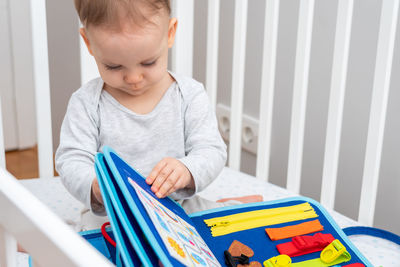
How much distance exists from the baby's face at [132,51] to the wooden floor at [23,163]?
115cm

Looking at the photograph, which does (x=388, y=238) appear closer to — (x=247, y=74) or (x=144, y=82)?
(x=144, y=82)

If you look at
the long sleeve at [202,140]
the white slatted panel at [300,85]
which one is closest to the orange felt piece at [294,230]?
the long sleeve at [202,140]

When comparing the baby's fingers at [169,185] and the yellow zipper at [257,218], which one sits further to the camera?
the yellow zipper at [257,218]

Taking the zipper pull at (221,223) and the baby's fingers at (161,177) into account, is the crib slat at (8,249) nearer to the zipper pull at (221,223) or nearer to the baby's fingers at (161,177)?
the baby's fingers at (161,177)

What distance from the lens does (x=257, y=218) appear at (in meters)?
0.68

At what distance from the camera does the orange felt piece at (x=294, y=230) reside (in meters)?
0.64

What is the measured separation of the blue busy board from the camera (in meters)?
0.40

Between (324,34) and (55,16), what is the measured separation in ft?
3.32

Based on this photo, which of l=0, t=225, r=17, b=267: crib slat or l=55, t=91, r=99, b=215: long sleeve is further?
l=55, t=91, r=99, b=215: long sleeve

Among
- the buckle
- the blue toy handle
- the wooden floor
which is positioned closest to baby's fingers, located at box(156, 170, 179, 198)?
the buckle

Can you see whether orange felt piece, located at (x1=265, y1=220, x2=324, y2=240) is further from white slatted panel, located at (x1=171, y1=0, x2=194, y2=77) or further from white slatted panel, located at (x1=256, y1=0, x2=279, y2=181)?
white slatted panel, located at (x1=171, y1=0, x2=194, y2=77)

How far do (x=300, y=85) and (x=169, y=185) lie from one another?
39 centimetres

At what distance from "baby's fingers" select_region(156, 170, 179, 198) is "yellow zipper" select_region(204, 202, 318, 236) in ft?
0.36

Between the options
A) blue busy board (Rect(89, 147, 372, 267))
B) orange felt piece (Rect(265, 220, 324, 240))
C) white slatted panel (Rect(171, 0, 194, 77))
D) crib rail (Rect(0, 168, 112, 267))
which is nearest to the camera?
crib rail (Rect(0, 168, 112, 267))
